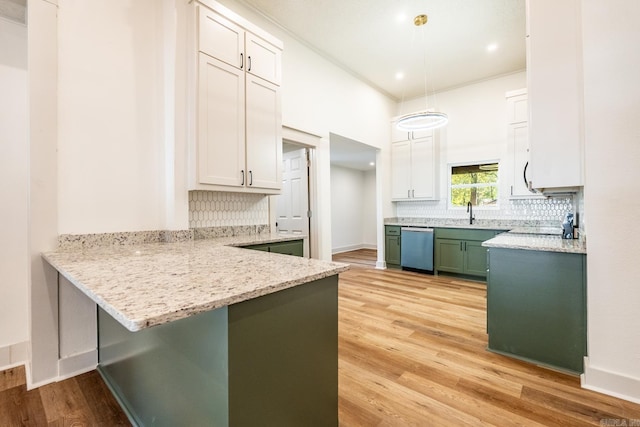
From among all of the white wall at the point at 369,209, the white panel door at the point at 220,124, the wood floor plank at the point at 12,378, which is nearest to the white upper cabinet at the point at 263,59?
the white panel door at the point at 220,124

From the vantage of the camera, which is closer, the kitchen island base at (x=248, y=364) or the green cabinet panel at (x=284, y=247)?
the kitchen island base at (x=248, y=364)

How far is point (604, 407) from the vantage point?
161 centimetres

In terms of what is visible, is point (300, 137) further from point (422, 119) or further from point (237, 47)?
point (422, 119)

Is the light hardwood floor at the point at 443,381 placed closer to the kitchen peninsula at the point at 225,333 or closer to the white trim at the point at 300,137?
the kitchen peninsula at the point at 225,333

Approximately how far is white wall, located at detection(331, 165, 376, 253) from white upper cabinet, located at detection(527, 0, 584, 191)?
18.9ft

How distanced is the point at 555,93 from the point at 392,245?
3.74m

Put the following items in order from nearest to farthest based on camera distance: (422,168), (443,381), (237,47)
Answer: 1. (443,381)
2. (237,47)
3. (422,168)

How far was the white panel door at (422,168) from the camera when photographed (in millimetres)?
5273

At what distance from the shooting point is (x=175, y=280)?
3.36 feet

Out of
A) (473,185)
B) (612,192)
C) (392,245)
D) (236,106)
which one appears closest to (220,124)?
(236,106)

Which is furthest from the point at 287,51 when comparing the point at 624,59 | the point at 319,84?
the point at 624,59

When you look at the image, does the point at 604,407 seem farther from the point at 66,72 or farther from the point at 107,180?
the point at 66,72

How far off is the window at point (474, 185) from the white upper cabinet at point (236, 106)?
3732 millimetres

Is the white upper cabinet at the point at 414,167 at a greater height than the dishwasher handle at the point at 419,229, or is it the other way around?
the white upper cabinet at the point at 414,167
